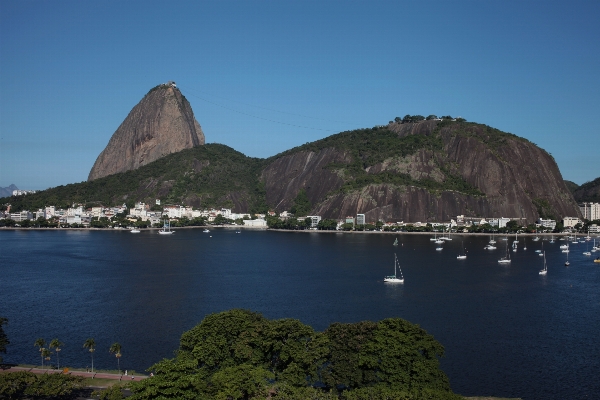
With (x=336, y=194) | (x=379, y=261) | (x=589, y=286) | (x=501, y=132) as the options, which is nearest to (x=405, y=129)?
(x=501, y=132)

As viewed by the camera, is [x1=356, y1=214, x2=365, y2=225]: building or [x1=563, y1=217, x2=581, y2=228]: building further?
[x1=356, y1=214, x2=365, y2=225]: building

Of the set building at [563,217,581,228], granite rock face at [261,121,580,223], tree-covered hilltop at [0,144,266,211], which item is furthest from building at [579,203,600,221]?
tree-covered hilltop at [0,144,266,211]

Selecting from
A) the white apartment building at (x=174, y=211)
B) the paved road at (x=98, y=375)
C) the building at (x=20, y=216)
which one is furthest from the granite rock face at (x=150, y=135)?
the paved road at (x=98, y=375)

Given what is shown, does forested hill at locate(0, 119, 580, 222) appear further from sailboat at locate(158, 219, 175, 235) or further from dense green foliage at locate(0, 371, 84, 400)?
dense green foliage at locate(0, 371, 84, 400)

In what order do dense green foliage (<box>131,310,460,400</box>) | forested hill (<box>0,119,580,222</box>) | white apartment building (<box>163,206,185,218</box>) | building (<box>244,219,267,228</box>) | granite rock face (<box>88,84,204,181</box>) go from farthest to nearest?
granite rock face (<box>88,84,204,181</box>) → white apartment building (<box>163,206,185,218</box>) → building (<box>244,219,267,228</box>) → forested hill (<box>0,119,580,222</box>) → dense green foliage (<box>131,310,460,400</box>)

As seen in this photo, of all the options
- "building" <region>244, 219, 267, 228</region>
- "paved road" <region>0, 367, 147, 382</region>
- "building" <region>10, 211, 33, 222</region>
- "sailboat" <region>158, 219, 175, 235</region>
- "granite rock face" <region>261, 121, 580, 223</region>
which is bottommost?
"paved road" <region>0, 367, 147, 382</region>
